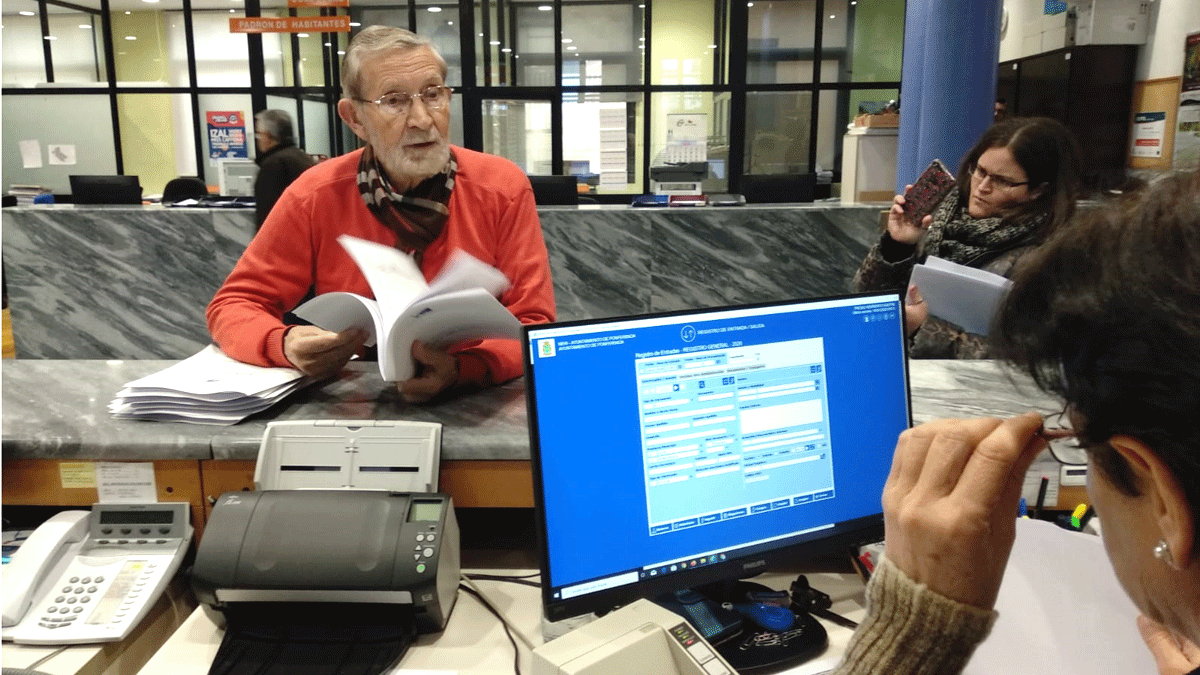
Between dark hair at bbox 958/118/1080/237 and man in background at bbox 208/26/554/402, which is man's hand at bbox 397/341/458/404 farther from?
dark hair at bbox 958/118/1080/237

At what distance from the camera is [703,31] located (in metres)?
8.58

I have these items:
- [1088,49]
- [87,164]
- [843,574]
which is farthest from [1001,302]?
[87,164]

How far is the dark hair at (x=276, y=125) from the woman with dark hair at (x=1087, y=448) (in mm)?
3867

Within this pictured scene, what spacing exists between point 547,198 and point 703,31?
4.91 metres

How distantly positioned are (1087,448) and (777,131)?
817cm

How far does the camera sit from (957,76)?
3.96 metres

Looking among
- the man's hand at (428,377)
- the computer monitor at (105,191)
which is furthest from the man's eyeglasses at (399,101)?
the computer monitor at (105,191)

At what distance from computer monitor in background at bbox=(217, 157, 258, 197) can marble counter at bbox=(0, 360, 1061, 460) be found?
390 centimetres

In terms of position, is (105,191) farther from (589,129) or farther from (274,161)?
(589,129)

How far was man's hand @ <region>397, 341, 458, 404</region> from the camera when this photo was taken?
1300mm

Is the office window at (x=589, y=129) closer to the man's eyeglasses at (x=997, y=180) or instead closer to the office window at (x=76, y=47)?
the office window at (x=76, y=47)

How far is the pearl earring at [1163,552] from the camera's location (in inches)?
21.5

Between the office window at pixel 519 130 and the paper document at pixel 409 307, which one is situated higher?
the office window at pixel 519 130

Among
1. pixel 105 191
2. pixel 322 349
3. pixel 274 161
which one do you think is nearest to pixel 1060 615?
pixel 322 349
